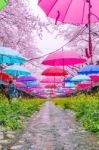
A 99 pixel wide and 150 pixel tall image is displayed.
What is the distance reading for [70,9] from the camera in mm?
7484

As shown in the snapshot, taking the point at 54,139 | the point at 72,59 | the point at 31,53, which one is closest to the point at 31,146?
the point at 54,139

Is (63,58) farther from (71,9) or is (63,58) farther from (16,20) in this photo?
(16,20)

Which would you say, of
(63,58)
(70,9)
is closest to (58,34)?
(63,58)

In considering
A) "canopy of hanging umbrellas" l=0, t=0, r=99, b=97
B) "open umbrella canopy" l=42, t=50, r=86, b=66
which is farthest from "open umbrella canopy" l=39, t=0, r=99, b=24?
"open umbrella canopy" l=42, t=50, r=86, b=66

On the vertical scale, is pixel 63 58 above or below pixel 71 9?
below

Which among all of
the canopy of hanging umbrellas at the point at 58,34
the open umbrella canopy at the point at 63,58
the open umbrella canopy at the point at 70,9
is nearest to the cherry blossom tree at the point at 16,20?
the canopy of hanging umbrellas at the point at 58,34

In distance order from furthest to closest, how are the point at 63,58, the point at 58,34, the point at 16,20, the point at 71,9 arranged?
the point at 58,34 < the point at 16,20 < the point at 63,58 < the point at 71,9

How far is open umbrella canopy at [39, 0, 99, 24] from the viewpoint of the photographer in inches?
281

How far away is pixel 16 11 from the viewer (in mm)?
22656

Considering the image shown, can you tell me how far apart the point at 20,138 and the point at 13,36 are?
2073 centimetres

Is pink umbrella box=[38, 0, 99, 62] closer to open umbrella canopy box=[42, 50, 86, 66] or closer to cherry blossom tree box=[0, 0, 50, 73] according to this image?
open umbrella canopy box=[42, 50, 86, 66]

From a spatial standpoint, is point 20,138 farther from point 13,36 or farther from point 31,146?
point 13,36

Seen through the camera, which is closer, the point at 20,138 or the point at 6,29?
the point at 20,138

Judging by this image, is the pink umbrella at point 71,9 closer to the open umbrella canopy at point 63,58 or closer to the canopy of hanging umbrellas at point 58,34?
the canopy of hanging umbrellas at point 58,34
